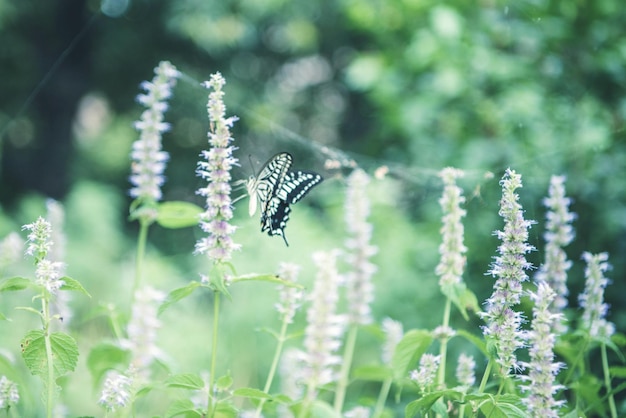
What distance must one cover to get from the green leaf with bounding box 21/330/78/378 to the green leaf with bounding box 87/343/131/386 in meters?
0.39

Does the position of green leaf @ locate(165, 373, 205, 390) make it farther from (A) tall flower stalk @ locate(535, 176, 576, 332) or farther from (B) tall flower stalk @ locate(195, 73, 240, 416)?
(A) tall flower stalk @ locate(535, 176, 576, 332)

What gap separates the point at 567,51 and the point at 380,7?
4.57 feet

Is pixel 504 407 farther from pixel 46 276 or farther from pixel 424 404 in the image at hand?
pixel 46 276

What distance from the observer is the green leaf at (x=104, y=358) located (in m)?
1.51

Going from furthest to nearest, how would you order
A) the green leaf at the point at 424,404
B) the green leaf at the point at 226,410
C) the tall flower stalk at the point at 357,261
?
the tall flower stalk at the point at 357,261 < the green leaf at the point at 226,410 < the green leaf at the point at 424,404

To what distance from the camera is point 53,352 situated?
1.12 meters

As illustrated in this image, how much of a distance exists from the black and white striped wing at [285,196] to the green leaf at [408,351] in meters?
0.39

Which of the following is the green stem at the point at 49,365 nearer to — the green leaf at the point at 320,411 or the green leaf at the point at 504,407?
the green leaf at the point at 320,411

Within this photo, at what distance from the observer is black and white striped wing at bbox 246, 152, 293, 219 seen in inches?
58.4

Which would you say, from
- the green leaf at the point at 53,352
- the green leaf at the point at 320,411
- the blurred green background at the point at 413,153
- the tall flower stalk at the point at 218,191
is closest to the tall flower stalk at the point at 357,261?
the blurred green background at the point at 413,153

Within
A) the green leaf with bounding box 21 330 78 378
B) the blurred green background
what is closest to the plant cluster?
the green leaf with bounding box 21 330 78 378

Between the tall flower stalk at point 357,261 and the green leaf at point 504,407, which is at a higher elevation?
the tall flower stalk at point 357,261

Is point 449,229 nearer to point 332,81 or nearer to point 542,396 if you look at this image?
point 542,396

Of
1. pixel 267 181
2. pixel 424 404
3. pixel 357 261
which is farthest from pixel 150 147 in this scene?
pixel 424 404
